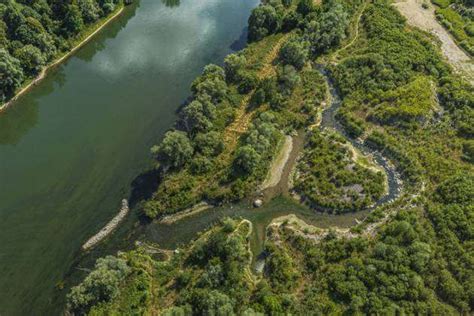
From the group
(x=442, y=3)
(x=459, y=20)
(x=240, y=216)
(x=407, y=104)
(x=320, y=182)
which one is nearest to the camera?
(x=240, y=216)

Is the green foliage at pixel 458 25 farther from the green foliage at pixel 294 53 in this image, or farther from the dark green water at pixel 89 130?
the dark green water at pixel 89 130

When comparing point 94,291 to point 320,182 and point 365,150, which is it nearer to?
point 320,182

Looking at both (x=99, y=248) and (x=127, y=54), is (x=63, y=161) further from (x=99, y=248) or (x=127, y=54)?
(x=127, y=54)

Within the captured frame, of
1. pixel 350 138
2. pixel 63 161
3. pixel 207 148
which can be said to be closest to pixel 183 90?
pixel 207 148

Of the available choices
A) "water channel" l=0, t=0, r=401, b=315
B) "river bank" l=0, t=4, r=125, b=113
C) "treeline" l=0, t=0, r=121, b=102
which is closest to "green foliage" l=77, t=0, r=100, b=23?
"treeline" l=0, t=0, r=121, b=102

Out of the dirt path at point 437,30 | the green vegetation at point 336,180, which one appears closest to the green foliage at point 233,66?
the green vegetation at point 336,180

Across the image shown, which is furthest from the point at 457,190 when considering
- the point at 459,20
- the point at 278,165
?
the point at 459,20

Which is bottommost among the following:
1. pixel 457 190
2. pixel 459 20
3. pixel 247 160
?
pixel 247 160
